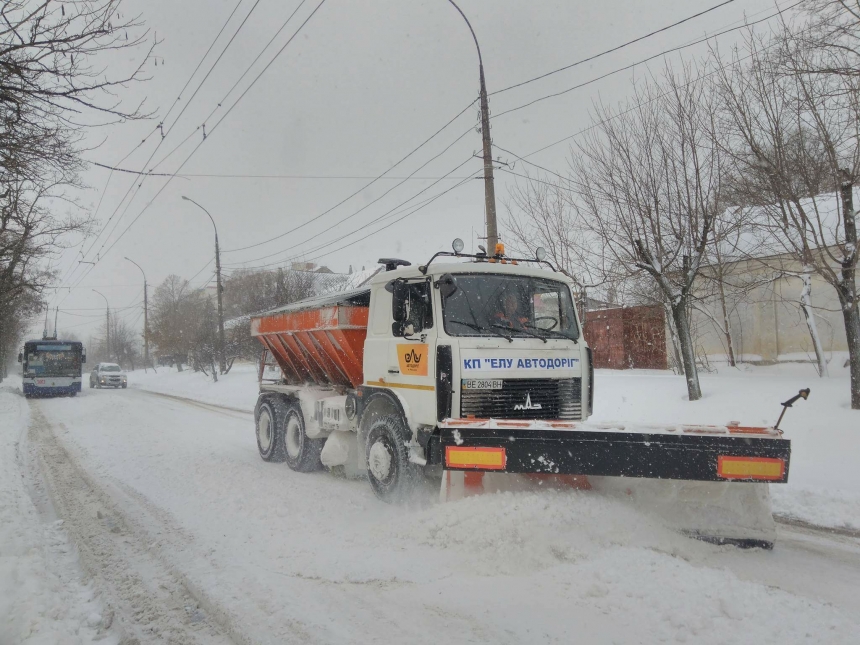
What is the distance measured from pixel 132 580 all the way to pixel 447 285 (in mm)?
3458

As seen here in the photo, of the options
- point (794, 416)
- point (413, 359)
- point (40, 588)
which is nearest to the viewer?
point (40, 588)

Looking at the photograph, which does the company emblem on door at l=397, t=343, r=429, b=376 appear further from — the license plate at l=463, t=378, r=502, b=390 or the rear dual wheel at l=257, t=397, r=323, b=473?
the rear dual wheel at l=257, t=397, r=323, b=473

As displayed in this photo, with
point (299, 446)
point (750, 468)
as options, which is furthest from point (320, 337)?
point (750, 468)

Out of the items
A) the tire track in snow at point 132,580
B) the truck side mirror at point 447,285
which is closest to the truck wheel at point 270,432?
the tire track in snow at point 132,580

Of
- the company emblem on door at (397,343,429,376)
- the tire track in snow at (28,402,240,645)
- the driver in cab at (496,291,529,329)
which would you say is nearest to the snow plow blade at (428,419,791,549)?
the company emblem on door at (397,343,429,376)

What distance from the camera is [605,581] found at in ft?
12.5

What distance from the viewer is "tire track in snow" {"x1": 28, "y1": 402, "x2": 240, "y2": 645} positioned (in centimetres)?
339

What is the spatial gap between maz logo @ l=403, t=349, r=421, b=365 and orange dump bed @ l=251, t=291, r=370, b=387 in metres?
1.21

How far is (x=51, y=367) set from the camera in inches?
1012

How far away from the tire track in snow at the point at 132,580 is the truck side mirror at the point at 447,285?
317 cm

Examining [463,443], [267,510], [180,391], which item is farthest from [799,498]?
[180,391]

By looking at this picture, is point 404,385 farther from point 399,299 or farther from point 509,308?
point 509,308

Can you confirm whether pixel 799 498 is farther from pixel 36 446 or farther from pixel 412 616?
pixel 36 446

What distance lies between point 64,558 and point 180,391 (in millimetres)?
26154
